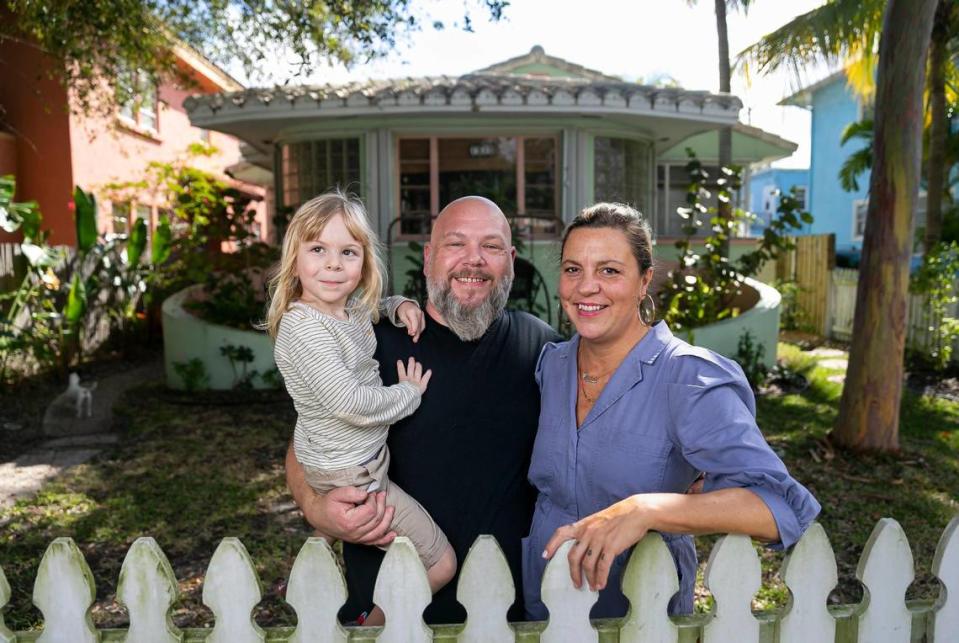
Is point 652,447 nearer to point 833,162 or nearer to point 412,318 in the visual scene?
point 412,318

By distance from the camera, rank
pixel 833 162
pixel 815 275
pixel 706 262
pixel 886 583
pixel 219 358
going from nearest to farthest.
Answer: pixel 886 583 < pixel 219 358 < pixel 706 262 < pixel 815 275 < pixel 833 162

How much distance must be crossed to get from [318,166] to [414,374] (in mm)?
9447

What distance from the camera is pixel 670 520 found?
5.76ft

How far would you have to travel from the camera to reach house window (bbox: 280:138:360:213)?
11.1m

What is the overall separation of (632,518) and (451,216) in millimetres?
1300

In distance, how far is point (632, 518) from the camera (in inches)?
68.8

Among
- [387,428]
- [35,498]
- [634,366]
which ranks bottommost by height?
[35,498]

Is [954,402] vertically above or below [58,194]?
below

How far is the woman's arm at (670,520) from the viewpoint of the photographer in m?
1.75

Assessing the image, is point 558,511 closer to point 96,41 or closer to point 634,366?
point 634,366

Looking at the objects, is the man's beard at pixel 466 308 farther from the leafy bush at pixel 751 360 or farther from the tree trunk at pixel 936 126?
the tree trunk at pixel 936 126

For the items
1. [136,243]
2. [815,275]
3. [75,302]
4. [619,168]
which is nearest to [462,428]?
[75,302]

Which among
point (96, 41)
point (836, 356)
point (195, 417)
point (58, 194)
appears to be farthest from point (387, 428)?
point (58, 194)

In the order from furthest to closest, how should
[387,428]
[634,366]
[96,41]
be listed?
[96,41], [387,428], [634,366]
